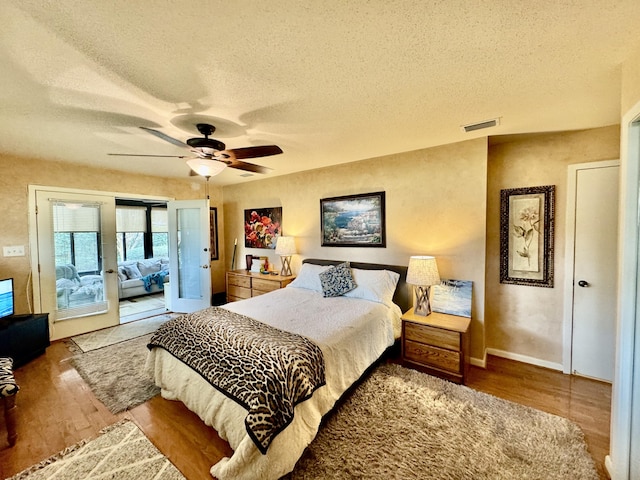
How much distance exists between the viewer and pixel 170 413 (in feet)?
6.92

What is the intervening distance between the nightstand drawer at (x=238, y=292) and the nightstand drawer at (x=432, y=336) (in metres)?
2.75

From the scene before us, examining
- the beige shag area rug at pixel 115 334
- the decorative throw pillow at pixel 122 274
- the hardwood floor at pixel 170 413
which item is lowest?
the hardwood floor at pixel 170 413

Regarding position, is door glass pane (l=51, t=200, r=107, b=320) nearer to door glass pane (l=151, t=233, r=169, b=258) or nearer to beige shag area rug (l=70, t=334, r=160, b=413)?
beige shag area rug (l=70, t=334, r=160, b=413)

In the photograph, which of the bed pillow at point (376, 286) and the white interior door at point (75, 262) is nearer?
the bed pillow at point (376, 286)

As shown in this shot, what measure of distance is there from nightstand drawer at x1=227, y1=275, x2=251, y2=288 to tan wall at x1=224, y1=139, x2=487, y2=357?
92 cm

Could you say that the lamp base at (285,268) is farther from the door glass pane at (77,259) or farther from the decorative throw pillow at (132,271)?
the decorative throw pillow at (132,271)

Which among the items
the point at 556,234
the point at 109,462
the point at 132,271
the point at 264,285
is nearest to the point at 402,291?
the point at 556,234

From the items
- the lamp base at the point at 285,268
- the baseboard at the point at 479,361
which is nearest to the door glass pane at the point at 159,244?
the lamp base at the point at 285,268

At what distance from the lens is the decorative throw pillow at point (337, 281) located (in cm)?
313

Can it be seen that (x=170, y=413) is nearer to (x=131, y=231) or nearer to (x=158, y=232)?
(x=131, y=231)

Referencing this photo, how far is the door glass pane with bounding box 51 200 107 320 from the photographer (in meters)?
3.61

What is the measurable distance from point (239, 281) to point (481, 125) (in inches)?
163

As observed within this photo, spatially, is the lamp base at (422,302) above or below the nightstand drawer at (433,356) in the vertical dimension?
above

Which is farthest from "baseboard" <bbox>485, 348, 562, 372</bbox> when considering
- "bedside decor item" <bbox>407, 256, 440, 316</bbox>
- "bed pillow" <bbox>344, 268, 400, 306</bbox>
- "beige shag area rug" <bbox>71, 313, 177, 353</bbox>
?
"beige shag area rug" <bbox>71, 313, 177, 353</bbox>
